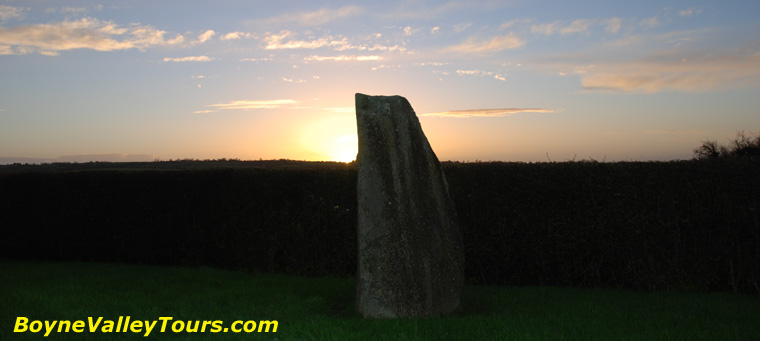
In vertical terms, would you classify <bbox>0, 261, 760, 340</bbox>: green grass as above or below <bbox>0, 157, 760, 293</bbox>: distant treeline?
below

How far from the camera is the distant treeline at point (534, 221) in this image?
32.9 ft

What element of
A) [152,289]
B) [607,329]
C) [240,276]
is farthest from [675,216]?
[152,289]

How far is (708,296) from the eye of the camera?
9570 millimetres

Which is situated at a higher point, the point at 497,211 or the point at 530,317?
the point at 497,211

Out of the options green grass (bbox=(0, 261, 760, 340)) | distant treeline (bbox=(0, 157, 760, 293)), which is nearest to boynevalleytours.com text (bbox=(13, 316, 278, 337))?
green grass (bbox=(0, 261, 760, 340))

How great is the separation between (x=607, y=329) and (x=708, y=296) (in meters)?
3.56

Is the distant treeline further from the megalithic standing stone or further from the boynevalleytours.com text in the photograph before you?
the boynevalleytours.com text

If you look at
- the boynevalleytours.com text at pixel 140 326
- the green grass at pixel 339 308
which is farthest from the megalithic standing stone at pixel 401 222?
the boynevalleytours.com text at pixel 140 326

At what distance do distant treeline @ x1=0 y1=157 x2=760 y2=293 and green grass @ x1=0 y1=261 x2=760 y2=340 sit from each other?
0.56 m

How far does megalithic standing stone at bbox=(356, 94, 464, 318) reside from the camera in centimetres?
730

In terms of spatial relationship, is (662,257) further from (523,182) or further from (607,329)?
(607,329)

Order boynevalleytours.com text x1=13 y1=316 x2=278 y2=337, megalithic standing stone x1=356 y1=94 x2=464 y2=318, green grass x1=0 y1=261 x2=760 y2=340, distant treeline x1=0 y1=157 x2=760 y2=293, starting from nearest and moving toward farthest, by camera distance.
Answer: green grass x1=0 y1=261 x2=760 y2=340
boynevalleytours.com text x1=13 y1=316 x2=278 y2=337
megalithic standing stone x1=356 y1=94 x2=464 y2=318
distant treeline x1=0 y1=157 x2=760 y2=293

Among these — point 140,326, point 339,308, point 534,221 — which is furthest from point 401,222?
point 534,221

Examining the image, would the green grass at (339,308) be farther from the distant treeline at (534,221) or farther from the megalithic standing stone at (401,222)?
the distant treeline at (534,221)
